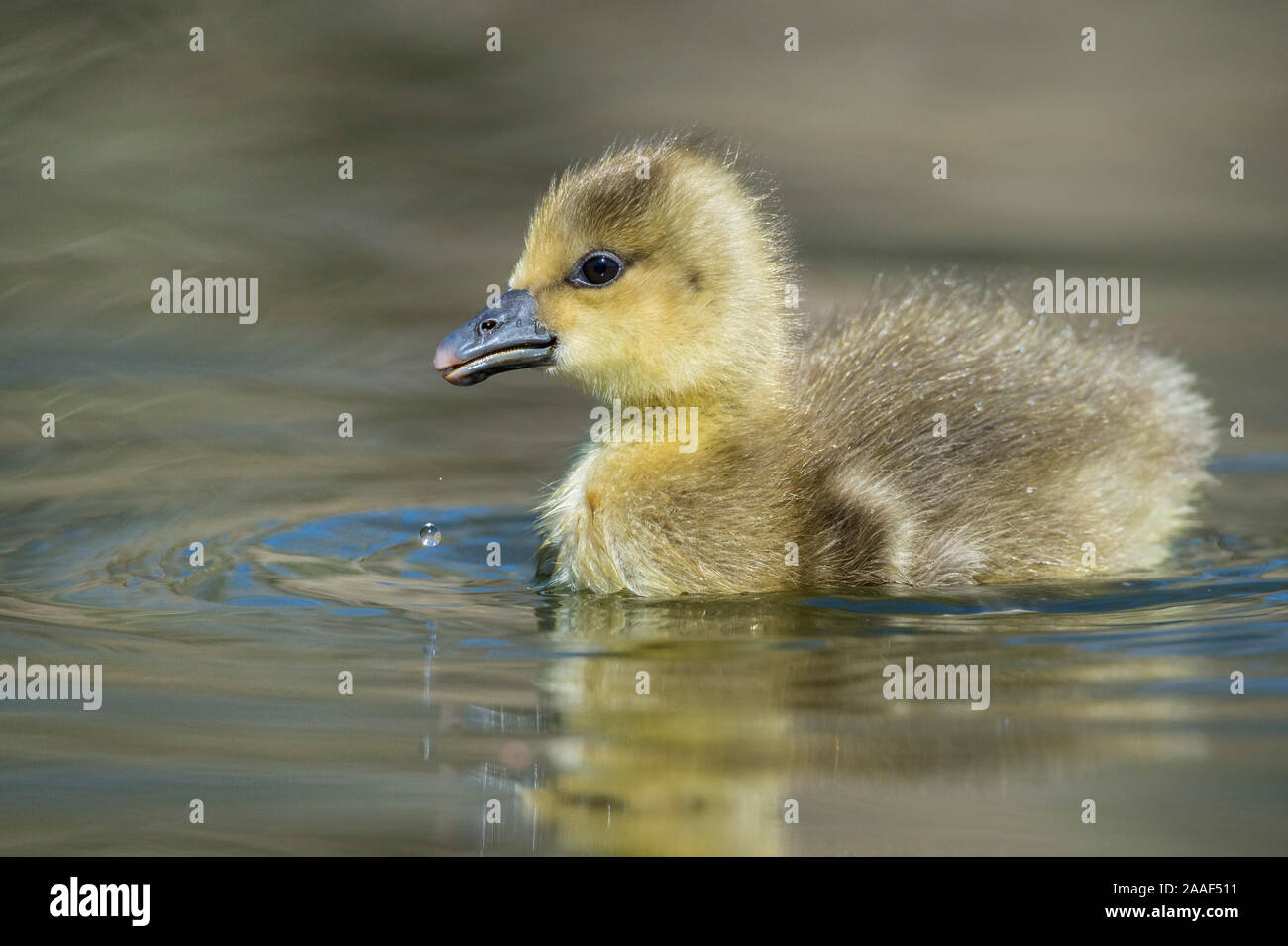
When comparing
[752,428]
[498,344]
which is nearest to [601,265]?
[498,344]

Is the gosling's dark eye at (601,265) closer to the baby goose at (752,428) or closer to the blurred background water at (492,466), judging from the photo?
the baby goose at (752,428)

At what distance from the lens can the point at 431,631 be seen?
5738mm

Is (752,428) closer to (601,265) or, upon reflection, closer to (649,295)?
(649,295)

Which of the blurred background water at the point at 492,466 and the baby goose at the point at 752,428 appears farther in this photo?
the baby goose at the point at 752,428

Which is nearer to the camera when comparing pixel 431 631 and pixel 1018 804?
pixel 1018 804

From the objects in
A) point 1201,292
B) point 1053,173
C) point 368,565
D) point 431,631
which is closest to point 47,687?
point 431,631

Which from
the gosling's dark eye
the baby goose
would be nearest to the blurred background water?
the baby goose

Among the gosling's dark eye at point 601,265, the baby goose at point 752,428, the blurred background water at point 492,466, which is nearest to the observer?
the blurred background water at point 492,466

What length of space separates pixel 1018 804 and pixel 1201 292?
593 cm

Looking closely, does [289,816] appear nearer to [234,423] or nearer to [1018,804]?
[1018,804]

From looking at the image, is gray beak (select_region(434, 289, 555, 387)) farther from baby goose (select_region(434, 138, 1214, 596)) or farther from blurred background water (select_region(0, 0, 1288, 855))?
blurred background water (select_region(0, 0, 1288, 855))

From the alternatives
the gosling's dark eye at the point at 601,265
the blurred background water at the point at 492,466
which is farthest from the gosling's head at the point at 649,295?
the blurred background water at the point at 492,466

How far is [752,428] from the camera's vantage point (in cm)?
628

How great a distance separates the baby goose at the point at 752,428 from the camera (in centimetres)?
607
